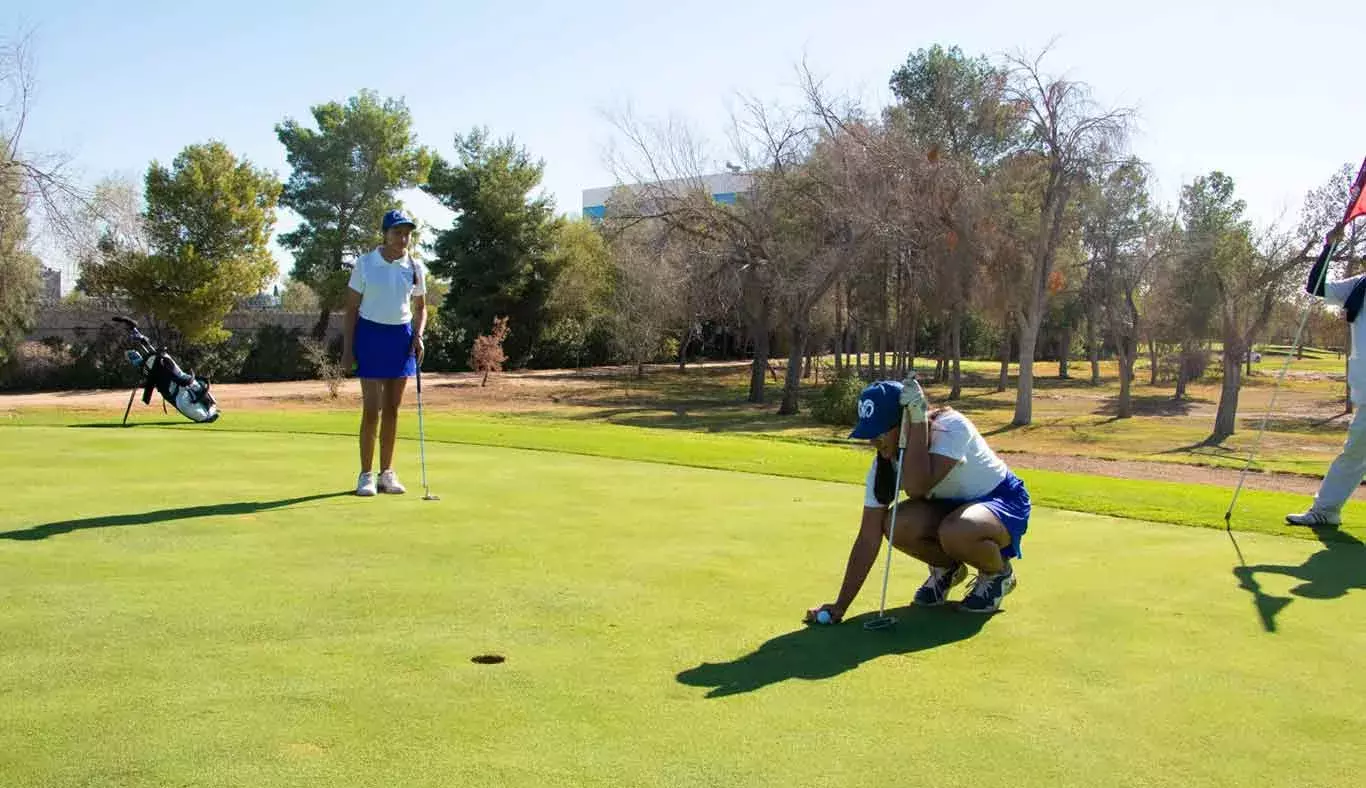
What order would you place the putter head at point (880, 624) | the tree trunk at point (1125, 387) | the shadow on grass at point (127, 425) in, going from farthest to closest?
the tree trunk at point (1125, 387)
the shadow on grass at point (127, 425)
the putter head at point (880, 624)

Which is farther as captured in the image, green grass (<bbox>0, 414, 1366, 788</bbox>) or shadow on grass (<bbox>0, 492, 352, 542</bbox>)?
shadow on grass (<bbox>0, 492, 352, 542</bbox>)

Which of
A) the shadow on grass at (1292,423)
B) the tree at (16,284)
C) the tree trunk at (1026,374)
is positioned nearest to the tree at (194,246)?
the tree at (16,284)

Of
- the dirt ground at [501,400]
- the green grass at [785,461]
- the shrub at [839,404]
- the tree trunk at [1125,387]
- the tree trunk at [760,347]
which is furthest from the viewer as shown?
the tree trunk at [1125,387]

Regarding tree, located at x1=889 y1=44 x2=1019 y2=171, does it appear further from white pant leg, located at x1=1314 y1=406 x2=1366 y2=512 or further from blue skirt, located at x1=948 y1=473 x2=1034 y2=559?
blue skirt, located at x1=948 y1=473 x2=1034 y2=559

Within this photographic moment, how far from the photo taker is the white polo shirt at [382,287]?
7938mm

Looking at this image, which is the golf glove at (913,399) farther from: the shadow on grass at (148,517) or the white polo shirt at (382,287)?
the white polo shirt at (382,287)

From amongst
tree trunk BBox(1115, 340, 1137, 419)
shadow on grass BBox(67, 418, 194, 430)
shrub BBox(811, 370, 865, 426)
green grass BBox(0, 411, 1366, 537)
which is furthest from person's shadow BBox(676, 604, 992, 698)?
tree trunk BBox(1115, 340, 1137, 419)

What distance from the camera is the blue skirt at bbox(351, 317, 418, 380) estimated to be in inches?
314

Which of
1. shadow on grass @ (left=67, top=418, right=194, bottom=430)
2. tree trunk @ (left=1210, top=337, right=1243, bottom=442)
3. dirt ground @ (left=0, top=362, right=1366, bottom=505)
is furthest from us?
tree trunk @ (left=1210, top=337, right=1243, bottom=442)

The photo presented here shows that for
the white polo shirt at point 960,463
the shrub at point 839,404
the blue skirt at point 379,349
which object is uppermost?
the blue skirt at point 379,349

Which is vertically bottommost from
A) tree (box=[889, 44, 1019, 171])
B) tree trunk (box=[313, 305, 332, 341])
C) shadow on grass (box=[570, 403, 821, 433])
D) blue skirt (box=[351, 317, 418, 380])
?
shadow on grass (box=[570, 403, 821, 433])

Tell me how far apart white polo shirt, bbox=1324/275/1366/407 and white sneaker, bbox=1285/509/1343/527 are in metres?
0.83

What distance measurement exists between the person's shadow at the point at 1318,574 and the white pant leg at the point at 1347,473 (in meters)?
0.68

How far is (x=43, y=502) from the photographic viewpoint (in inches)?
277
